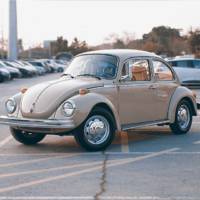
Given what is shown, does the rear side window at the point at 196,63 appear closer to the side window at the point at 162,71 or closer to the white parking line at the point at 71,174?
the side window at the point at 162,71

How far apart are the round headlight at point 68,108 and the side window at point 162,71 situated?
2.49 meters

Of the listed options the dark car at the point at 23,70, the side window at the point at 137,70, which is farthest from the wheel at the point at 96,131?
the dark car at the point at 23,70

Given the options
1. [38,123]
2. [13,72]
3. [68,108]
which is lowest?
[38,123]

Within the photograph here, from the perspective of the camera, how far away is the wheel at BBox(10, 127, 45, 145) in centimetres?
1086

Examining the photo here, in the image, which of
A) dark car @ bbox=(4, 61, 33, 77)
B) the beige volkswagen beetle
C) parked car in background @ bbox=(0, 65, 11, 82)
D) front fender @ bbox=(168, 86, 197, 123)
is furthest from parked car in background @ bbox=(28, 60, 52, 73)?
the beige volkswagen beetle

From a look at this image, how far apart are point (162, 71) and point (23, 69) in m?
35.8

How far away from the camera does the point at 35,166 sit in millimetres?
8781

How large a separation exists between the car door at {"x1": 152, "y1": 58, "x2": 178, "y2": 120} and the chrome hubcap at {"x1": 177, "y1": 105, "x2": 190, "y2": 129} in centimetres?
45

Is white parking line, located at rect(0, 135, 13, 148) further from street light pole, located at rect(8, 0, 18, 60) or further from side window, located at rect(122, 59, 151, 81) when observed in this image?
street light pole, located at rect(8, 0, 18, 60)

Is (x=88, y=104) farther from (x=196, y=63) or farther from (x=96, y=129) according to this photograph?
(x=196, y=63)

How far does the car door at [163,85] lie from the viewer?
1151 centimetres

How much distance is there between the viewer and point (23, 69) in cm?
4716

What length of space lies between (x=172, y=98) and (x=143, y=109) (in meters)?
0.92

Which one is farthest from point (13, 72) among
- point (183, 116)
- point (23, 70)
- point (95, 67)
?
point (95, 67)
